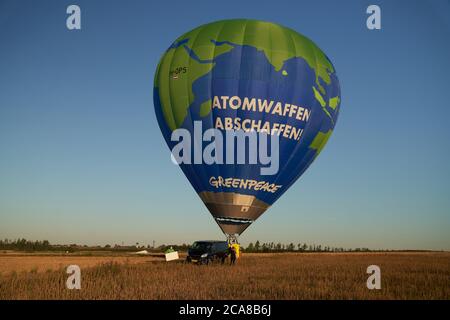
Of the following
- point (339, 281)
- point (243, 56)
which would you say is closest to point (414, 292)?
point (339, 281)

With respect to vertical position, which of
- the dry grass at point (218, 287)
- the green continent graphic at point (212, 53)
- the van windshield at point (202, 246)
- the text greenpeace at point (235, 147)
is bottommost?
the dry grass at point (218, 287)

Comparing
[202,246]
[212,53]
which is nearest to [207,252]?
[202,246]

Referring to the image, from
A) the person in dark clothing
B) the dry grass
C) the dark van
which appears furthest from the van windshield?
the dry grass

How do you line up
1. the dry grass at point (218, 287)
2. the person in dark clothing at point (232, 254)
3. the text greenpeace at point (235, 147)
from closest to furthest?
the dry grass at point (218, 287), the text greenpeace at point (235, 147), the person in dark clothing at point (232, 254)

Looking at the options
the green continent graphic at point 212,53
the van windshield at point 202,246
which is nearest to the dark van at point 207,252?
the van windshield at point 202,246

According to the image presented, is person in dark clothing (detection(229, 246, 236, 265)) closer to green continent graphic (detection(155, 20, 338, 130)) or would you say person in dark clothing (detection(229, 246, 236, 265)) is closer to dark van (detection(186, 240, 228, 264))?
dark van (detection(186, 240, 228, 264))

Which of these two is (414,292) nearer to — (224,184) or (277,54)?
(224,184)

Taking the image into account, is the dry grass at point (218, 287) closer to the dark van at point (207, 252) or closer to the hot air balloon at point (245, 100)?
the hot air balloon at point (245, 100)
